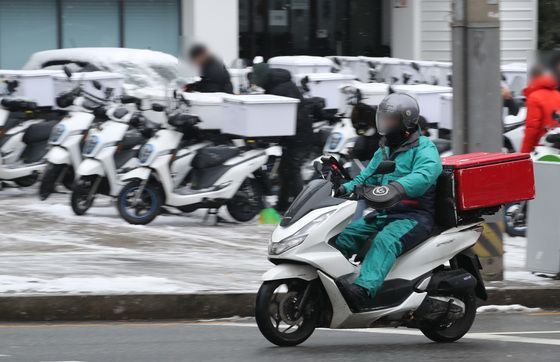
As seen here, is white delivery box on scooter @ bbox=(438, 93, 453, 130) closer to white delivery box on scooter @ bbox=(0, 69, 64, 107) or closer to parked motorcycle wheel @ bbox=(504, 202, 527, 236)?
parked motorcycle wheel @ bbox=(504, 202, 527, 236)

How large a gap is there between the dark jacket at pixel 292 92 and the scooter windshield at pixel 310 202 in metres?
6.56

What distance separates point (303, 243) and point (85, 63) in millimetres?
11166

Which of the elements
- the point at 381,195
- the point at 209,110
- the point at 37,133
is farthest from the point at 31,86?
the point at 381,195

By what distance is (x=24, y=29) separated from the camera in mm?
25812

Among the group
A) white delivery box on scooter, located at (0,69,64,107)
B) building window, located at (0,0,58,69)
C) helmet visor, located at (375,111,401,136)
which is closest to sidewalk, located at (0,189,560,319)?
white delivery box on scooter, located at (0,69,64,107)

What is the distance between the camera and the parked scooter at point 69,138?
1471cm

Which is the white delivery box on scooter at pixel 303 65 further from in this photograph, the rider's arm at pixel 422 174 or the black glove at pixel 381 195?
the black glove at pixel 381 195

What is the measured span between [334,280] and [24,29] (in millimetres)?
19194

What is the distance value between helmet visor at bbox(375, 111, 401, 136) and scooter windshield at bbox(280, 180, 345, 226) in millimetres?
512

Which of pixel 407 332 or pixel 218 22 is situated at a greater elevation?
pixel 218 22

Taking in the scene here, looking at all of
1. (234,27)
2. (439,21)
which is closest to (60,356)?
(234,27)

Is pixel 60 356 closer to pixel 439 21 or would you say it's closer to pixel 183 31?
pixel 183 31

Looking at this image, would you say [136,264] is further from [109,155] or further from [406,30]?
[406,30]

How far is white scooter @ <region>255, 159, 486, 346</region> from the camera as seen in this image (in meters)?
7.77
